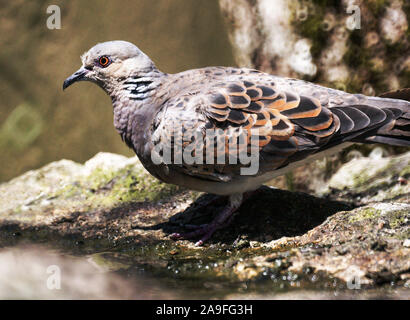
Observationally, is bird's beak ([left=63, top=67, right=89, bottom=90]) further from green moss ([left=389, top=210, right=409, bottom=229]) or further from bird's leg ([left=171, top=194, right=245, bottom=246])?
green moss ([left=389, top=210, right=409, bottom=229])

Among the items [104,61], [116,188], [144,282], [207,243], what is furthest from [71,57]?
[144,282]

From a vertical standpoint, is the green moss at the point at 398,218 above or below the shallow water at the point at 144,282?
above

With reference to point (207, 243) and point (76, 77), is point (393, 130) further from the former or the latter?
point (76, 77)

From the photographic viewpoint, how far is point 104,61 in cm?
505

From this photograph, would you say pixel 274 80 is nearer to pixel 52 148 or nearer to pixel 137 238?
pixel 137 238

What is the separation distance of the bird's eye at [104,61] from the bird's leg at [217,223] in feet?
5.44

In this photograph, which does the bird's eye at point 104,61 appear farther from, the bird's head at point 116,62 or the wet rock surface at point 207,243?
the wet rock surface at point 207,243

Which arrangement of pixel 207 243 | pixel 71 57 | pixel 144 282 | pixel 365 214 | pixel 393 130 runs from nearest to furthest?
1. pixel 144 282
2. pixel 365 214
3. pixel 393 130
4. pixel 207 243
5. pixel 71 57

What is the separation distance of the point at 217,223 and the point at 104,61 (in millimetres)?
1798

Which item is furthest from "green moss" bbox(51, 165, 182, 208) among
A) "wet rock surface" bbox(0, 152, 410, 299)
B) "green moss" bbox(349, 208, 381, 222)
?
"green moss" bbox(349, 208, 381, 222)

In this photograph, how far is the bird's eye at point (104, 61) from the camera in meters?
5.04

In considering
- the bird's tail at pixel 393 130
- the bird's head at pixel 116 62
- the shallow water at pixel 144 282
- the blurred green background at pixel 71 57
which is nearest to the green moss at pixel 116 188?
the bird's head at pixel 116 62

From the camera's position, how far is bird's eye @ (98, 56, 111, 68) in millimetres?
5043

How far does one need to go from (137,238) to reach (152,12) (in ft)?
12.9
